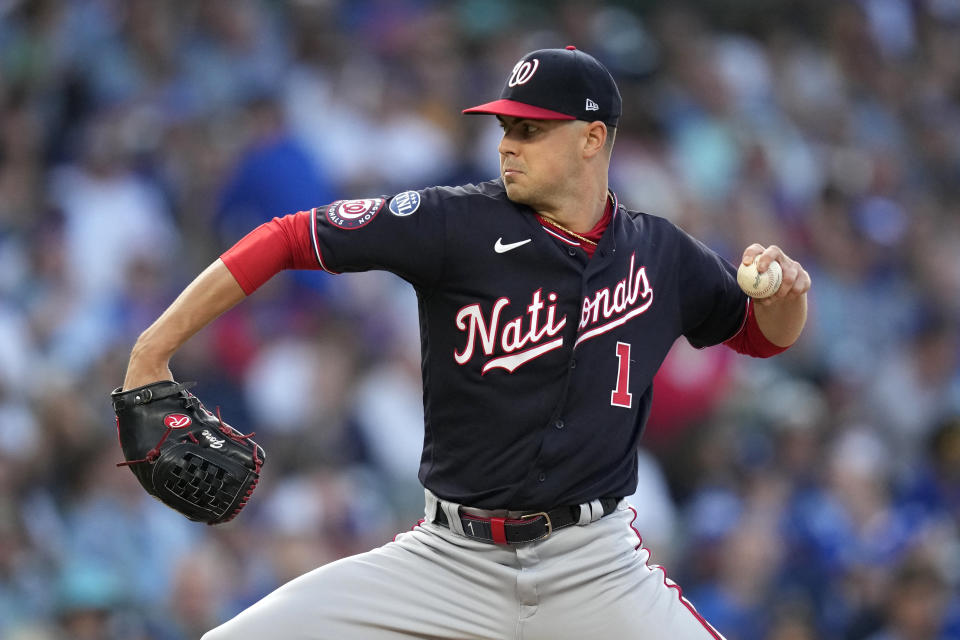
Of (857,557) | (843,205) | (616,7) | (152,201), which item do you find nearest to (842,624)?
(857,557)

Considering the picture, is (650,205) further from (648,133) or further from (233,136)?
(233,136)

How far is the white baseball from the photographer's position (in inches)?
138

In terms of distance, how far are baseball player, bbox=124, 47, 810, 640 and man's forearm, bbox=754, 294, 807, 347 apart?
0.10 m

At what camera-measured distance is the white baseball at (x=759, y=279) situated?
351 centimetres

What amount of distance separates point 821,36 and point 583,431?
7.60 m

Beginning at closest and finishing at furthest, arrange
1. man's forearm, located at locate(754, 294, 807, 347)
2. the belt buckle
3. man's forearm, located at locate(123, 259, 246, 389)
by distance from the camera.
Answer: man's forearm, located at locate(123, 259, 246, 389)
the belt buckle
man's forearm, located at locate(754, 294, 807, 347)

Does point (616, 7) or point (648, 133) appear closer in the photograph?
point (648, 133)

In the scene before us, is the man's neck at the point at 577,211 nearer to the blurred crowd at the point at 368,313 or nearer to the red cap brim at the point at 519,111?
the red cap brim at the point at 519,111

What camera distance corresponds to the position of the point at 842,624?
636 centimetres

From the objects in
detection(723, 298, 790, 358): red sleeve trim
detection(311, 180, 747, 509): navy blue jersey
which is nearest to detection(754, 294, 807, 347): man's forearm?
detection(723, 298, 790, 358): red sleeve trim

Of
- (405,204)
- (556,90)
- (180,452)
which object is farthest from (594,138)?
(180,452)

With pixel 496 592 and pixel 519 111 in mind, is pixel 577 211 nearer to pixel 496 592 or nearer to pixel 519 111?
pixel 519 111

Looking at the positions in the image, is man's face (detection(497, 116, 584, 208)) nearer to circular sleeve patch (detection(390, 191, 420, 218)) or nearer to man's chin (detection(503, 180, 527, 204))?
man's chin (detection(503, 180, 527, 204))

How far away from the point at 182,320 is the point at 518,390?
829mm
